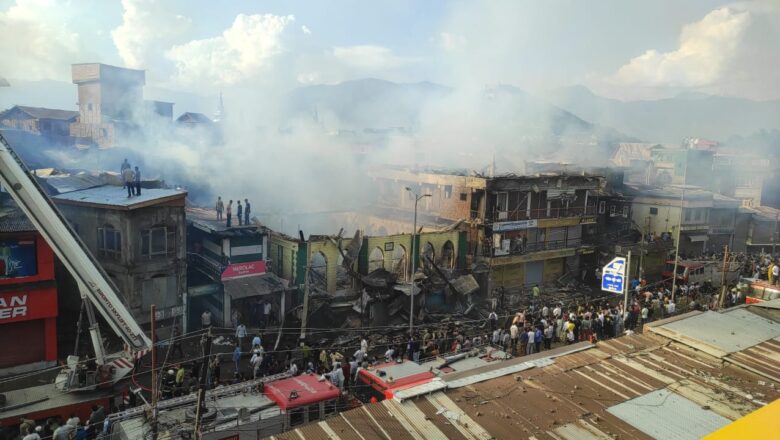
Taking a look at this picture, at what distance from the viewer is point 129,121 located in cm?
5697

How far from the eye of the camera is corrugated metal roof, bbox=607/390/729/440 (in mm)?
9812

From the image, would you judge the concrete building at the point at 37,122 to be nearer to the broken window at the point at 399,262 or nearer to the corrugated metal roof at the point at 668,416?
the broken window at the point at 399,262

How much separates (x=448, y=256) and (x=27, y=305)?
22498 millimetres

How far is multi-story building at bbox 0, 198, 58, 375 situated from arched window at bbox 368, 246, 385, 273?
15.2m

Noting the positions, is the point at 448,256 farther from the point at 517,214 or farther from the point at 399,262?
the point at 517,214

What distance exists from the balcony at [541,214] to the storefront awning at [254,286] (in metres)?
15.1

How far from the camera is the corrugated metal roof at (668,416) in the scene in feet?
32.2

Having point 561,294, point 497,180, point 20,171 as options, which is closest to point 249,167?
point 497,180

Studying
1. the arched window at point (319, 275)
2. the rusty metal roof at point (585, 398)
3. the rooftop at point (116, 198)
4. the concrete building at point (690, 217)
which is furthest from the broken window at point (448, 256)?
the rusty metal roof at point (585, 398)

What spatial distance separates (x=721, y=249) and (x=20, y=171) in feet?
159

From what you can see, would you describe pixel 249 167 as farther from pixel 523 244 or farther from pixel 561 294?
pixel 561 294

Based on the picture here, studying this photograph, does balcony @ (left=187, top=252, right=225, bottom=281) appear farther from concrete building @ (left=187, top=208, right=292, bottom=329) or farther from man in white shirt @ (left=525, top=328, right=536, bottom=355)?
man in white shirt @ (left=525, top=328, right=536, bottom=355)

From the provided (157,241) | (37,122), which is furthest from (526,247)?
(37,122)

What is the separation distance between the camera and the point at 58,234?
16.2 meters
